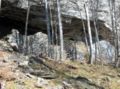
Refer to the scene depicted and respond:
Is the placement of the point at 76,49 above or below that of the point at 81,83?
below

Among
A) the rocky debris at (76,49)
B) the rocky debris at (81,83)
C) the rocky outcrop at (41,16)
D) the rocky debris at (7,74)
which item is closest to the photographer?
the rocky debris at (7,74)

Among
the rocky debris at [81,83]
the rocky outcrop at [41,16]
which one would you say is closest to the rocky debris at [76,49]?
the rocky outcrop at [41,16]

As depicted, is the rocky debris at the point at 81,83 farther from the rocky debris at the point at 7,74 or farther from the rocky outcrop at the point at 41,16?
the rocky outcrop at the point at 41,16

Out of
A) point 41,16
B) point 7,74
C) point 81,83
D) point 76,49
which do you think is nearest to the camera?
point 7,74

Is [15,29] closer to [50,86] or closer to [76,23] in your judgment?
[76,23]

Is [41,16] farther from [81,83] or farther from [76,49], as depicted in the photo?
[81,83]

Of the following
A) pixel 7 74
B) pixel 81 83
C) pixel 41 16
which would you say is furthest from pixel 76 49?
pixel 7 74

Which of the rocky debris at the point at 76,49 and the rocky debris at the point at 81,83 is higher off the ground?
the rocky debris at the point at 81,83

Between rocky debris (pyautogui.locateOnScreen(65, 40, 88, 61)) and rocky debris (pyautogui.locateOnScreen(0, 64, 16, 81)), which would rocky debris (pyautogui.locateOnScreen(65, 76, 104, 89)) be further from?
rocky debris (pyautogui.locateOnScreen(65, 40, 88, 61))

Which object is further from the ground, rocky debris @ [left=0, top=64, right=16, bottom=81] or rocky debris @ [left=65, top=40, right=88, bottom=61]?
rocky debris @ [left=0, top=64, right=16, bottom=81]

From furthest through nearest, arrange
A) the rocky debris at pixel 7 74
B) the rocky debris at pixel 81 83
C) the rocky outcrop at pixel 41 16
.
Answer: the rocky outcrop at pixel 41 16 < the rocky debris at pixel 81 83 < the rocky debris at pixel 7 74

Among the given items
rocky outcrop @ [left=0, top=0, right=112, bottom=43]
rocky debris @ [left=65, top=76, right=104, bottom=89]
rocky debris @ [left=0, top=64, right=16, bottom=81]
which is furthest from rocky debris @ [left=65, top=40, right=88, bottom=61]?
rocky debris @ [left=0, top=64, right=16, bottom=81]

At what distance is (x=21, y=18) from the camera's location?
28422mm

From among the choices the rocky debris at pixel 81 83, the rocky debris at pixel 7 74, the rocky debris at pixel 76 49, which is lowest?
the rocky debris at pixel 76 49
